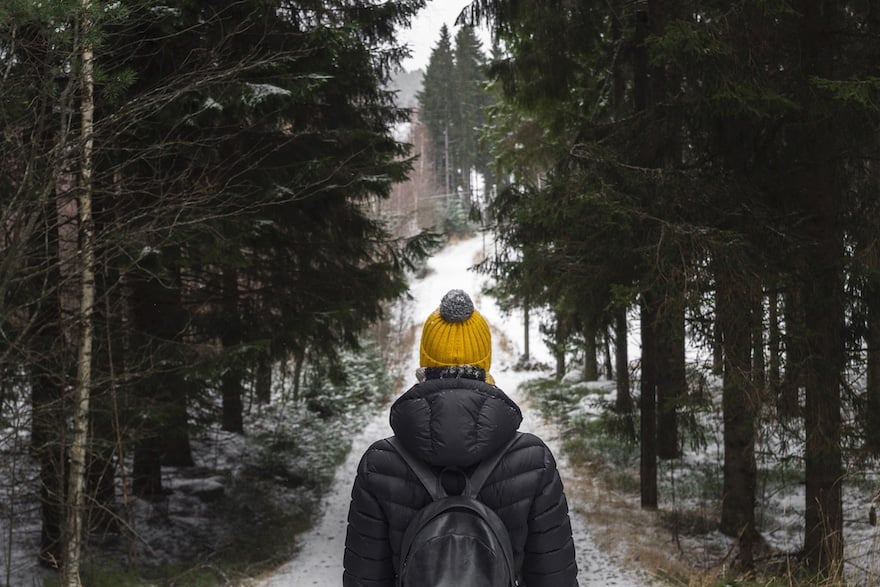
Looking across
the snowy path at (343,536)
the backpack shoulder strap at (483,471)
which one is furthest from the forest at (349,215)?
the backpack shoulder strap at (483,471)

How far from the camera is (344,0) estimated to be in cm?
955

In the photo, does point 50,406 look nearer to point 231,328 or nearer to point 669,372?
point 231,328

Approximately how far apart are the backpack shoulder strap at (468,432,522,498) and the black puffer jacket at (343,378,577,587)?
3cm

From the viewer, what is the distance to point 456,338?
2.48 m

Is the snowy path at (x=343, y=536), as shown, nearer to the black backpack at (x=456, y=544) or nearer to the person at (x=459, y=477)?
the person at (x=459, y=477)

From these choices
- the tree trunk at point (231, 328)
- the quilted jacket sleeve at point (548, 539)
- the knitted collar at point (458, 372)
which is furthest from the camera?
the tree trunk at point (231, 328)

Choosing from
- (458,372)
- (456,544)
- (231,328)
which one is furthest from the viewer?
(231,328)

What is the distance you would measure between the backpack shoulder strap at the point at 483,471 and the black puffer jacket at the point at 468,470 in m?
0.03

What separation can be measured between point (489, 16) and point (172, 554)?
8.55 m

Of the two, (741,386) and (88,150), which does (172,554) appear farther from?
(741,386)

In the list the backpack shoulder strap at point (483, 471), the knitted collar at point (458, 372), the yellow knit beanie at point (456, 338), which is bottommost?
the backpack shoulder strap at point (483, 471)

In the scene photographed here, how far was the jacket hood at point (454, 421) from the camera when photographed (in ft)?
6.98

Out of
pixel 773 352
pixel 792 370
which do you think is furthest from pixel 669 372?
pixel 792 370

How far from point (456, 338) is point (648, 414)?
27.0 feet
